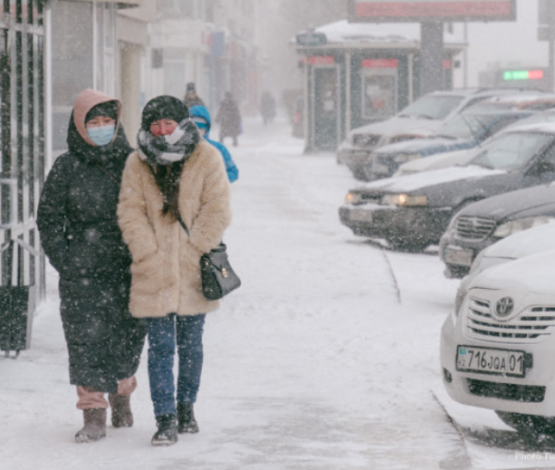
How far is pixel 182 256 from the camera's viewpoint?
6.71 metres

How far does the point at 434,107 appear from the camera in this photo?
2659 cm

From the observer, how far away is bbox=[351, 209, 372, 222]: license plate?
15.9m

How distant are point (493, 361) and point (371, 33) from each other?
3021cm

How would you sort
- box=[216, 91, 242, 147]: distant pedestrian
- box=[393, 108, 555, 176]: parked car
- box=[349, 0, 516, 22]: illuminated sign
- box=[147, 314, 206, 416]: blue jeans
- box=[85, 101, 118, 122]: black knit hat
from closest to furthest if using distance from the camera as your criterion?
box=[147, 314, 206, 416]: blue jeans
box=[85, 101, 118, 122]: black knit hat
box=[393, 108, 555, 176]: parked car
box=[349, 0, 516, 22]: illuminated sign
box=[216, 91, 242, 147]: distant pedestrian

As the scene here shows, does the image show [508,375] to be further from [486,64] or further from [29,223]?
[486,64]

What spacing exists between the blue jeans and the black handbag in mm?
208

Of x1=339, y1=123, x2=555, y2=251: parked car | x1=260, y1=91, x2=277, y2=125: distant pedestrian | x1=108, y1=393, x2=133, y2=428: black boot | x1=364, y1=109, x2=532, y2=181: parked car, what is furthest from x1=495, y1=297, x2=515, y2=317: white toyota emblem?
x1=260, y1=91, x2=277, y2=125: distant pedestrian

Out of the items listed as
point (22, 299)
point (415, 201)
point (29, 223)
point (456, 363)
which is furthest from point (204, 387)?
point (415, 201)

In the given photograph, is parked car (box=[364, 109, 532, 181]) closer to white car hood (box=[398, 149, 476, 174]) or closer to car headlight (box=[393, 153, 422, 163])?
car headlight (box=[393, 153, 422, 163])

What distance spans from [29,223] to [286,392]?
3.41m

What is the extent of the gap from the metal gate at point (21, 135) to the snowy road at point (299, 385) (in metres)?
→ 0.54

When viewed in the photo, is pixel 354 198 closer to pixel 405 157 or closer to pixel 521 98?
pixel 405 157

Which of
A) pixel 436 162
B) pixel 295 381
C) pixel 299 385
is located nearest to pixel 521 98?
pixel 436 162

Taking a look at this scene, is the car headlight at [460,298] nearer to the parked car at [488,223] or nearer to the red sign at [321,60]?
the parked car at [488,223]
